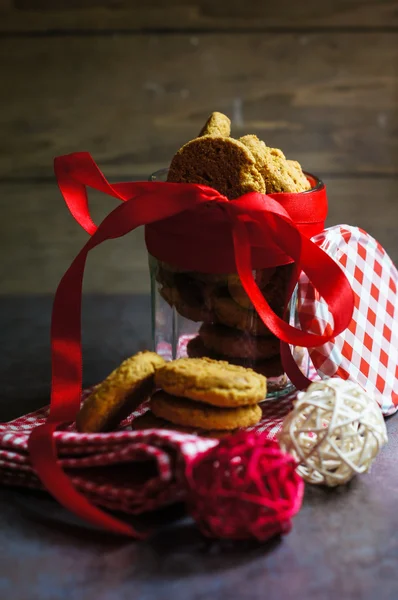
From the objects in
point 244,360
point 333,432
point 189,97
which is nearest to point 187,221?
point 244,360

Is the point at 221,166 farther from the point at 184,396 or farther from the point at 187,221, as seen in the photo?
the point at 184,396

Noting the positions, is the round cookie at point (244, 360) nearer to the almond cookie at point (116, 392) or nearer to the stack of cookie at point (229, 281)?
the stack of cookie at point (229, 281)

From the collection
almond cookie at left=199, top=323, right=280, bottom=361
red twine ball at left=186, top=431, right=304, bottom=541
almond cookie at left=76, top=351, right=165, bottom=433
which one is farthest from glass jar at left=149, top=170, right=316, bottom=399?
red twine ball at left=186, top=431, right=304, bottom=541

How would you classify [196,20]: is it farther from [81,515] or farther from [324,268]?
[81,515]

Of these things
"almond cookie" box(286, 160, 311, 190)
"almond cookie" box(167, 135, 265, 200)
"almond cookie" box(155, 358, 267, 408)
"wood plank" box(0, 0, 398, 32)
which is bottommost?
"almond cookie" box(155, 358, 267, 408)

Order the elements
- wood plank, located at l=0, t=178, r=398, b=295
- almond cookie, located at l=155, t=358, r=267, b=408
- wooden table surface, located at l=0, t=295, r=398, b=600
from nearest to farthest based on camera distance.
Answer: wooden table surface, located at l=0, t=295, r=398, b=600, almond cookie, located at l=155, t=358, r=267, b=408, wood plank, located at l=0, t=178, r=398, b=295

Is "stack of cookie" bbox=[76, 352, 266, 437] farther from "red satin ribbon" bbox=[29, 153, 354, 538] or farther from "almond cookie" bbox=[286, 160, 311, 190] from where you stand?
"almond cookie" bbox=[286, 160, 311, 190]
